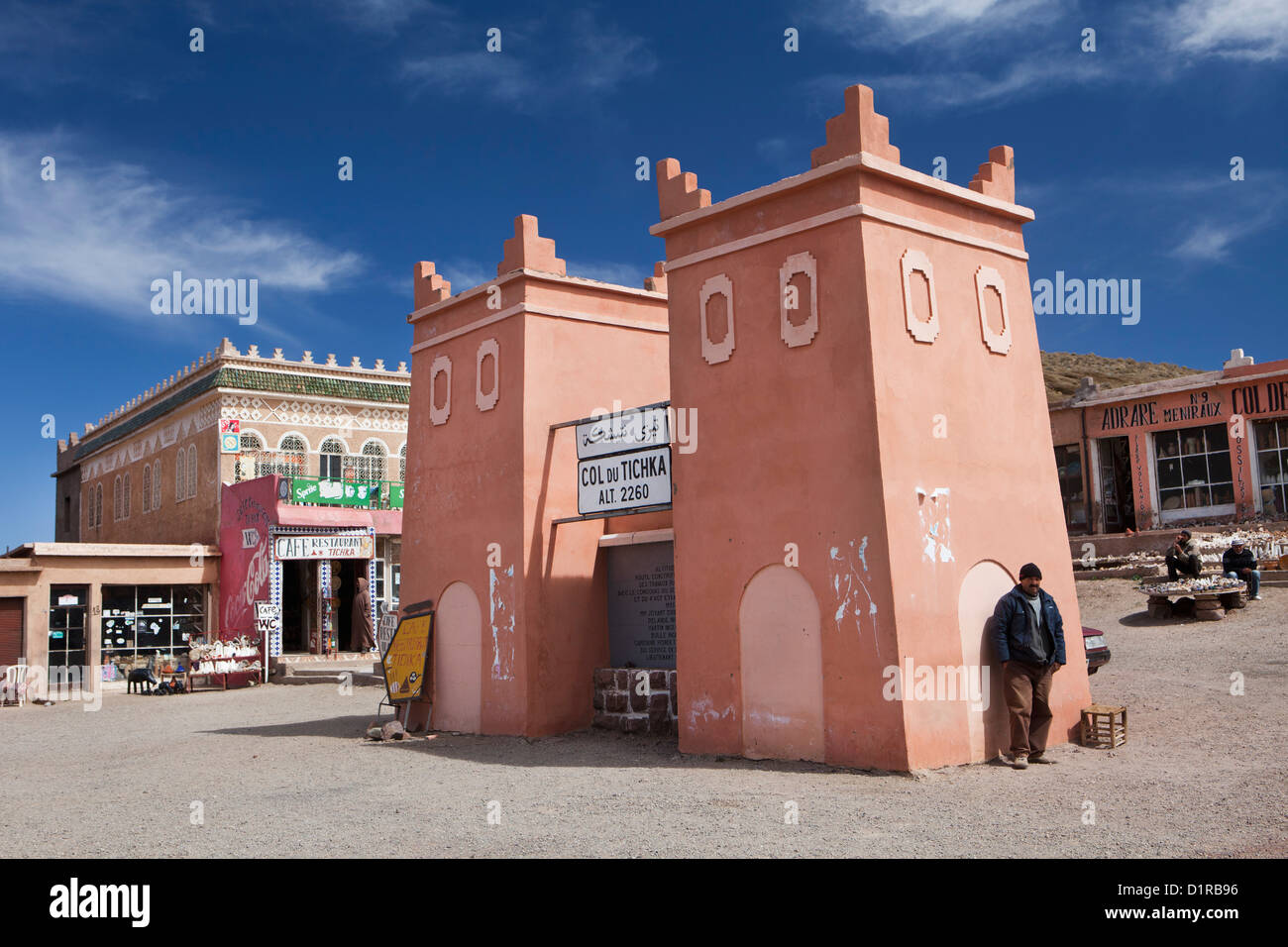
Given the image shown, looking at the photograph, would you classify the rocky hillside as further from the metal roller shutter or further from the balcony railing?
the metal roller shutter

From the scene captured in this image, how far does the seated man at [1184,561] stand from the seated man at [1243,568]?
2.03 ft

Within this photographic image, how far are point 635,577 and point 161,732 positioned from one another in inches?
310

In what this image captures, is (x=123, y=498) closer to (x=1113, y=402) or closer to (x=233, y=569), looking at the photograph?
(x=233, y=569)

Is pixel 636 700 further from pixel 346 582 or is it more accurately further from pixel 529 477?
pixel 346 582

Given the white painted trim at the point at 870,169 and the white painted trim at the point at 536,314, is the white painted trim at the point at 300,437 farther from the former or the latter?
the white painted trim at the point at 870,169

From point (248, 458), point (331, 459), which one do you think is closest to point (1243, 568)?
point (331, 459)

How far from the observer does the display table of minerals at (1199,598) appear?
16.0 m

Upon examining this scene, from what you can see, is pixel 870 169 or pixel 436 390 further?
pixel 436 390

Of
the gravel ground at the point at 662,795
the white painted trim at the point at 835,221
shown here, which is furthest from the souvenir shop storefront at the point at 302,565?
the white painted trim at the point at 835,221

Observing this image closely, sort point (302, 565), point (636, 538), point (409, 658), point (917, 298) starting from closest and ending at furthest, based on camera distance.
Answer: point (917, 298), point (636, 538), point (409, 658), point (302, 565)

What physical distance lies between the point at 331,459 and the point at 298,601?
6143mm

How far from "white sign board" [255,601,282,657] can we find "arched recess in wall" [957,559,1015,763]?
20.3 metres

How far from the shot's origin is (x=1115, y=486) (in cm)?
2603

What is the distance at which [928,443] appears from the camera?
9.48 meters
